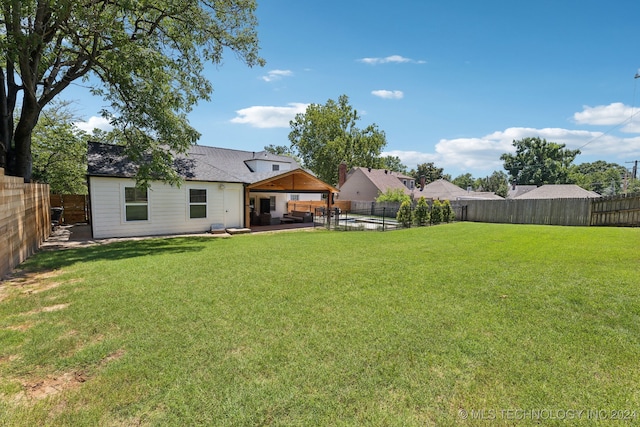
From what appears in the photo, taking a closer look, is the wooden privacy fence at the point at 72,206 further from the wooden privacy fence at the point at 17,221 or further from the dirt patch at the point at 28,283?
the dirt patch at the point at 28,283

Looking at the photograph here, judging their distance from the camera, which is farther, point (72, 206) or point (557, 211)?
point (557, 211)

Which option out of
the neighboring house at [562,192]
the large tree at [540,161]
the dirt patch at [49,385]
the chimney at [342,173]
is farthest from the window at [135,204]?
the large tree at [540,161]

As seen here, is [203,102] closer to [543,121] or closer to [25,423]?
[25,423]

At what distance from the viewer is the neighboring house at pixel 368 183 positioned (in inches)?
1337

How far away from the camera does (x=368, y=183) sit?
113ft

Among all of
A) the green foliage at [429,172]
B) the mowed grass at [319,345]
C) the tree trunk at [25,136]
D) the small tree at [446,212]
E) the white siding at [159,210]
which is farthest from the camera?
the green foliage at [429,172]

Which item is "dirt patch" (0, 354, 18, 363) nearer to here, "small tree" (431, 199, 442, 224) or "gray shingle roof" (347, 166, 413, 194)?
"small tree" (431, 199, 442, 224)

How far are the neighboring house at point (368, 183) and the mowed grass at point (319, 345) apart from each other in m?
27.9

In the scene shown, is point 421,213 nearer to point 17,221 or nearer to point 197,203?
point 197,203

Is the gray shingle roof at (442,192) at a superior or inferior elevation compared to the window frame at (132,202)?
superior

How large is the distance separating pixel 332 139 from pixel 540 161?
37.6 meters

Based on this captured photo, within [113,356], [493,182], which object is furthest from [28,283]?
[493,182]

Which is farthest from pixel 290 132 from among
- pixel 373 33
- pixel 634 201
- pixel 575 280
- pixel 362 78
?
pixel 575 280

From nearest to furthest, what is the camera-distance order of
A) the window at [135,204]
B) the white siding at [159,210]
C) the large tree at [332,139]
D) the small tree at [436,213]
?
the white siding at [159,210] → the window at [135,204] → the small tree at [436,213] → the large tree at [332,139]
